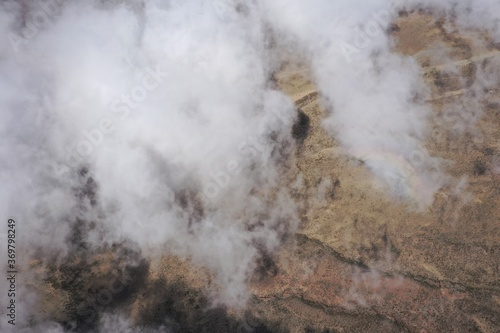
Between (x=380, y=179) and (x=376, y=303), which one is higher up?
(x=380, y=179)

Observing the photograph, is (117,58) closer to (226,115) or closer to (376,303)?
(226,115)

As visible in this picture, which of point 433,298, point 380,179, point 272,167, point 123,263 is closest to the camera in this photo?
point 433,298

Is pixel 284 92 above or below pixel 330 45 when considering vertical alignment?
below

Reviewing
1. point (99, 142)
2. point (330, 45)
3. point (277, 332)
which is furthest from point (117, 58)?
point (277, 332)

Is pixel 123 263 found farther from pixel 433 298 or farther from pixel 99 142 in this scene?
pixel 433 298

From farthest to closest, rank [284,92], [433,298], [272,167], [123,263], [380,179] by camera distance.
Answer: [284,92] → [272,167] → [380,179] → [123,263] → [433,298]

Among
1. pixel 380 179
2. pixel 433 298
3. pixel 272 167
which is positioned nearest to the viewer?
pixel 433 298

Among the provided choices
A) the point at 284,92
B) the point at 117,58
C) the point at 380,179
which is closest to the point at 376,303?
the point at 380,179

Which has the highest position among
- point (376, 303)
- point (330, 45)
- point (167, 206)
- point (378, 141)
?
point (330, 45)

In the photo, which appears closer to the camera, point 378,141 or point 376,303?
point 376,303
